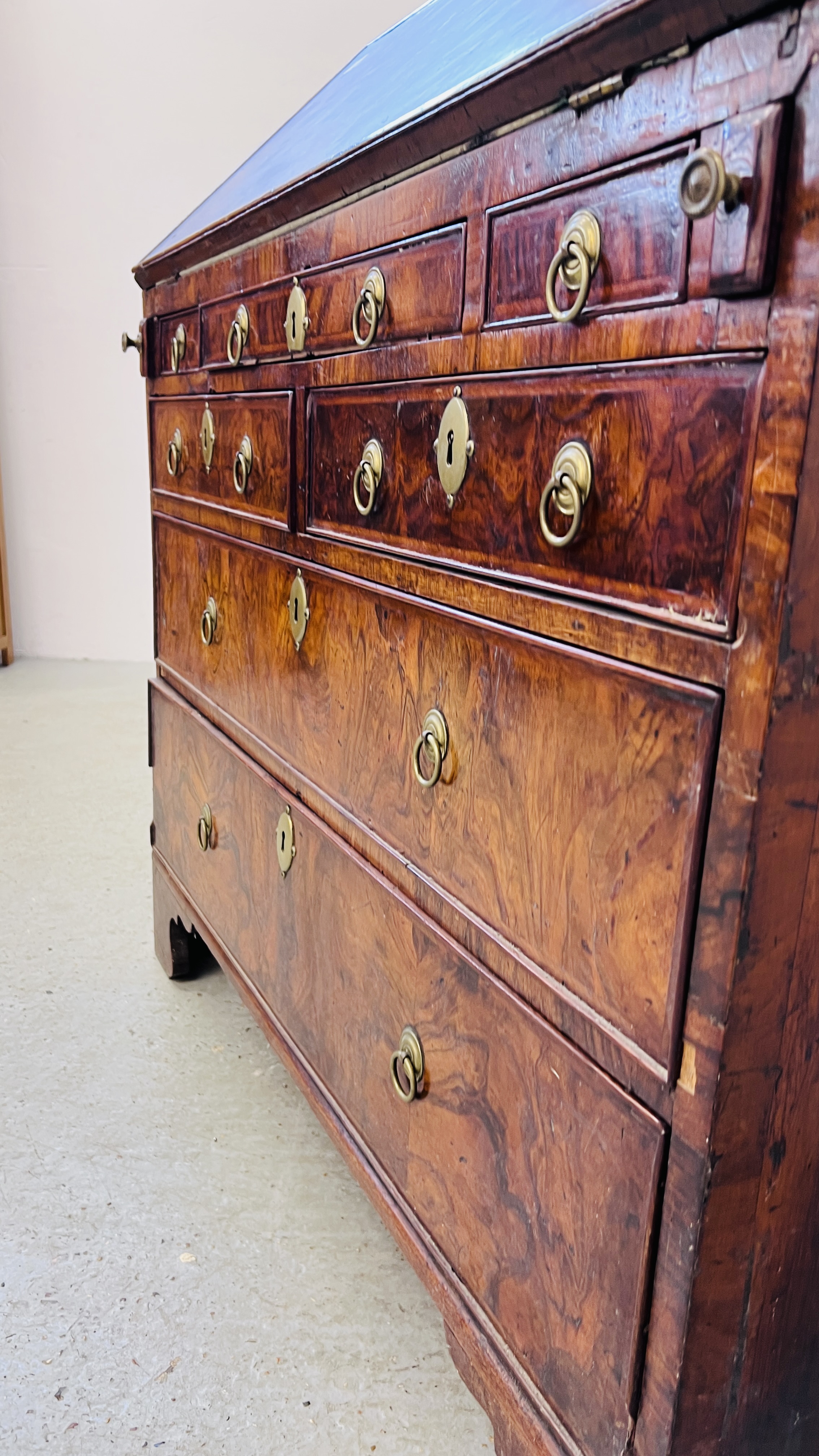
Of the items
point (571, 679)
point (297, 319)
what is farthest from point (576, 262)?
point (297, 319)

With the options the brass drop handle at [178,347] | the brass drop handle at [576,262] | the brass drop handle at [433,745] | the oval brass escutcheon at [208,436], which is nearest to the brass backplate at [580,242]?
the brass drop handle at [576,262]

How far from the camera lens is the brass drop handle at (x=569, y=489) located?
2.34ft

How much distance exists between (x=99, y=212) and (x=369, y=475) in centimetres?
372

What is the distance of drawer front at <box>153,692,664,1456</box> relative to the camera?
2.52ft

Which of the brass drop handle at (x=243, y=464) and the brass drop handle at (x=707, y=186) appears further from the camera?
the brass drop handle at (x=243, y=464)

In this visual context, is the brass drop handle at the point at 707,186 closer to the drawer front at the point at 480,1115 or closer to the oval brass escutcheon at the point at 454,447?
the oval brass escutcheon at the point at 454,447

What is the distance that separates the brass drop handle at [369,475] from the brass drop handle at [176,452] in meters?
0.73

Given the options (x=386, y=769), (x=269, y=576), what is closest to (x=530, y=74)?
(x=386, y=769)

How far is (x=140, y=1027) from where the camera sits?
178 centimetres

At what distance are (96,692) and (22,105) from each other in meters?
2.34

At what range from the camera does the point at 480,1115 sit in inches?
37.0

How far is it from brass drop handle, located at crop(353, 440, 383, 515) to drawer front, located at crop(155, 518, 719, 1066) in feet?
0.29

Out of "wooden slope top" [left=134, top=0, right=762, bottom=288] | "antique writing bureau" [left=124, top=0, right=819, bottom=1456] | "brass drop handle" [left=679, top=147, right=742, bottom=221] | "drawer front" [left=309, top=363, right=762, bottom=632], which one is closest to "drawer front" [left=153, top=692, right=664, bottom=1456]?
"antique writing bureau" [left=124, top=0, right=819, bottom=1456]

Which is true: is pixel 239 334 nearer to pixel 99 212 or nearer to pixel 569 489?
pixel 569 489
